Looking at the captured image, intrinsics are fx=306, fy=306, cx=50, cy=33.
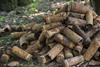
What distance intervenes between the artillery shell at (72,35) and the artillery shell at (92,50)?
9.0 inches

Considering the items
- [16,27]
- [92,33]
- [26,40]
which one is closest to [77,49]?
A: [92,33]

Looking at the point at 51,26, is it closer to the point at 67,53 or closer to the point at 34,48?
the point at 34,48

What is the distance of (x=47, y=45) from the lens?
218 inches

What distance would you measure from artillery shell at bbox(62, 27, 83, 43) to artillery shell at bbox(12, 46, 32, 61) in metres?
0.76

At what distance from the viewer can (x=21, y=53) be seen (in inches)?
218

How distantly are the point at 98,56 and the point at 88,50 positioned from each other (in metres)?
0.21

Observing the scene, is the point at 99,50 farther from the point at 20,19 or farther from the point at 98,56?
the point at 20,19

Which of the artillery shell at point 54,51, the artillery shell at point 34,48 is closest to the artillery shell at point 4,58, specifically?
the artillery shell at point 34,48

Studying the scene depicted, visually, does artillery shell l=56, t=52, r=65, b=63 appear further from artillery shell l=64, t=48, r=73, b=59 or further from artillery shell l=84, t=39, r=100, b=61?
artillery shell l=84, t=39, r=100, b=61

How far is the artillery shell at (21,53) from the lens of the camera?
545 cm

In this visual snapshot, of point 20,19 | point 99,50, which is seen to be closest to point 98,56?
point 99,50

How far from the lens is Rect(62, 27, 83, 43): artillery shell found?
5289 mm

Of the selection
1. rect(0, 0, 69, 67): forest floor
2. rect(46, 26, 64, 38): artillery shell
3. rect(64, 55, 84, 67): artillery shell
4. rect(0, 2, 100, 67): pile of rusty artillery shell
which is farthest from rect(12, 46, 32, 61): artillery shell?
rect(0, 0, 69, 67): forest floor

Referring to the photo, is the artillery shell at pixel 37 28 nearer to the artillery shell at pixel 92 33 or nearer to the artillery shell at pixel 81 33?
the artillery shell at pixel 81 33
